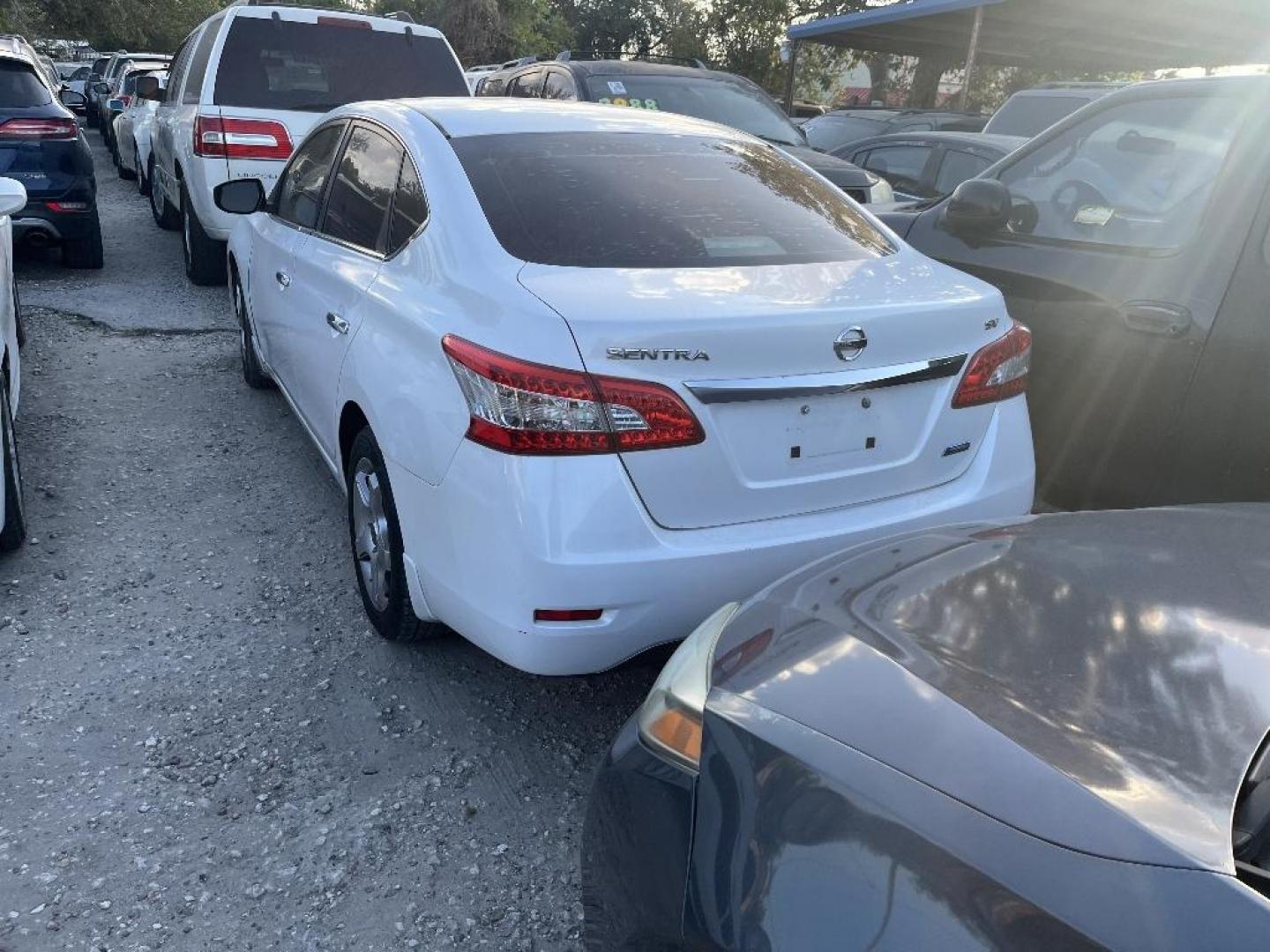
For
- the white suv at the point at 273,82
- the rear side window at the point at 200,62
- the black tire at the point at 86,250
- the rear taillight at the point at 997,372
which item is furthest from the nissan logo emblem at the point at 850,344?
the black tire at the point at 86,250

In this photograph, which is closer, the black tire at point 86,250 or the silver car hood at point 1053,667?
the silver car hood at point 1053,667

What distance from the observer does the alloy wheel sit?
3.16 meters

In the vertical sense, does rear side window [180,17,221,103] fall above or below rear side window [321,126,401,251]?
below

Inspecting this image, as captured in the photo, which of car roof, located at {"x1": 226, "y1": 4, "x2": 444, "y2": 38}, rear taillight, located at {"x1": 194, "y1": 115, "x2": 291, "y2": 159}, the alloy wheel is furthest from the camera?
car roof, located at {"x1": 226, "y1": 4, "x2": 444, "y2": 38}

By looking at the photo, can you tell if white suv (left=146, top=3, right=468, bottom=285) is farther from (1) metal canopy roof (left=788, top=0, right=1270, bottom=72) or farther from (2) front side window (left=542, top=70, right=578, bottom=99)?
(1) metal canopy roof (left=788, top=0, right=1270, bottom=72)

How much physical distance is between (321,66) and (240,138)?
819 millimetres

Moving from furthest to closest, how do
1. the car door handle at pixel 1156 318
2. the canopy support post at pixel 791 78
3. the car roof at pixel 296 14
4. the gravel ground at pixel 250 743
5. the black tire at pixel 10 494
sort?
the canopy support post at pixel 791 78 → the car roof at pixel 296 14 → the black tire at pixel 10 494 → the car door handle at pixel 1156 318 → the gravel ground at pixel 250 743

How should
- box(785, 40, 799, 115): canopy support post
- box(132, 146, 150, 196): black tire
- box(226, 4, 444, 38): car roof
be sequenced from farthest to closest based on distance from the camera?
box(785, 40, 799, 115): canopy support post, box(132, 146, 150, 196): black tire, box(226, 4, 444, 38): car roof

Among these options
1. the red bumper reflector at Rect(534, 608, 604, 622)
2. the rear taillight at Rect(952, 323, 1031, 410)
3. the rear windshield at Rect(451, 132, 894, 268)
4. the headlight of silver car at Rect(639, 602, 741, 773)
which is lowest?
the red bumper reflector at Rect(534, 608, 604, 622)

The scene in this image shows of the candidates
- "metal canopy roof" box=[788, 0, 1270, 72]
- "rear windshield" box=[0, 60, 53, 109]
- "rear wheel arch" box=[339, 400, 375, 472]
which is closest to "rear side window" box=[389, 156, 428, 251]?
"rear wheel arch" box=[339, 400, 375, 472]

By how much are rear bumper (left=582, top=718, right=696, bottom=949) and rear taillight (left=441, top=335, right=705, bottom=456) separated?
760 millimetres

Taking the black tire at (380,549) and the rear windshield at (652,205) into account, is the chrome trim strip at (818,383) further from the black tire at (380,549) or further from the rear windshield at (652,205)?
the black tire at (380,549)

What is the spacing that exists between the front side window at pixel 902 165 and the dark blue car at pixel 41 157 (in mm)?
5986

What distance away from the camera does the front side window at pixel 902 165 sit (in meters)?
8.06
